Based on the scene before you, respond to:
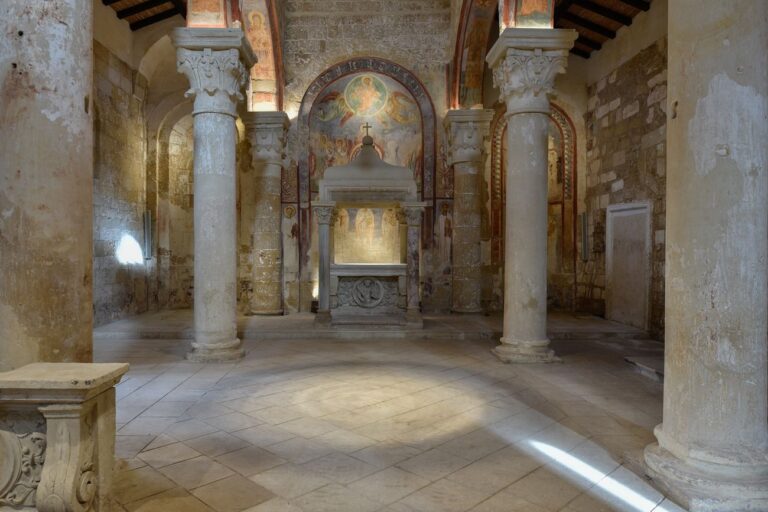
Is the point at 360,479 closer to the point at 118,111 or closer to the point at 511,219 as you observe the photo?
the point at 511,219

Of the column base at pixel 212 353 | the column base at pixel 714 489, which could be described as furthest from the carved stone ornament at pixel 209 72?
the column base at pixel 714 489

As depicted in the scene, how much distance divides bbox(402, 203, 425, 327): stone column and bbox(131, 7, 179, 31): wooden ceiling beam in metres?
6.55

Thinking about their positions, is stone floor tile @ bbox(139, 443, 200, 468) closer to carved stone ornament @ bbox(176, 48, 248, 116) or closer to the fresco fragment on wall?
carved stone ornament @ bbox(176, 48, 248, 116)

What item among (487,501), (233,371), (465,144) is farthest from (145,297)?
(487,501)

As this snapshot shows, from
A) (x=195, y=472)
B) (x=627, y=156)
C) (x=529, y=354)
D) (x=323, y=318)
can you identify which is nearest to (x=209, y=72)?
(x=323, y=318)

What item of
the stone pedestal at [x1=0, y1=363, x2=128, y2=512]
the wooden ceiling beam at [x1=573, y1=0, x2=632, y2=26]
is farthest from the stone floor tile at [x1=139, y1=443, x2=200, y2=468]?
the wooden ceiling beam at [x1=573, y1=0, x2=632, y2=26]

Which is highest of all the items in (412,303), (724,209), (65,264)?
(724,209)

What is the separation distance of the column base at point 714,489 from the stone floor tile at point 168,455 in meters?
3.01

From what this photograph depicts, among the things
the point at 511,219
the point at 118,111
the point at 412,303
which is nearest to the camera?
the point at 511,219

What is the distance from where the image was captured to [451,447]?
139 inches

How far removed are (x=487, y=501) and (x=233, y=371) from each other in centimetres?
382

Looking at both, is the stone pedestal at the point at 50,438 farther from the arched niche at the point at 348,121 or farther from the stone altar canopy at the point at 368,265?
the arched niche at the point at 348,121

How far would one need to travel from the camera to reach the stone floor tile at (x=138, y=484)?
2828 millimetres

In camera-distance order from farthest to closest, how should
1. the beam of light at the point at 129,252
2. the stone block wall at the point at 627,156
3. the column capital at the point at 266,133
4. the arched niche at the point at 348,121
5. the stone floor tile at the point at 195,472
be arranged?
the arched niche at the point at 348,121
the column capital at the point at 266,133
the beam of light at the point at 129,252
the stone block wall at the point at 627,156
the stone floor tile at the point at 195,472
